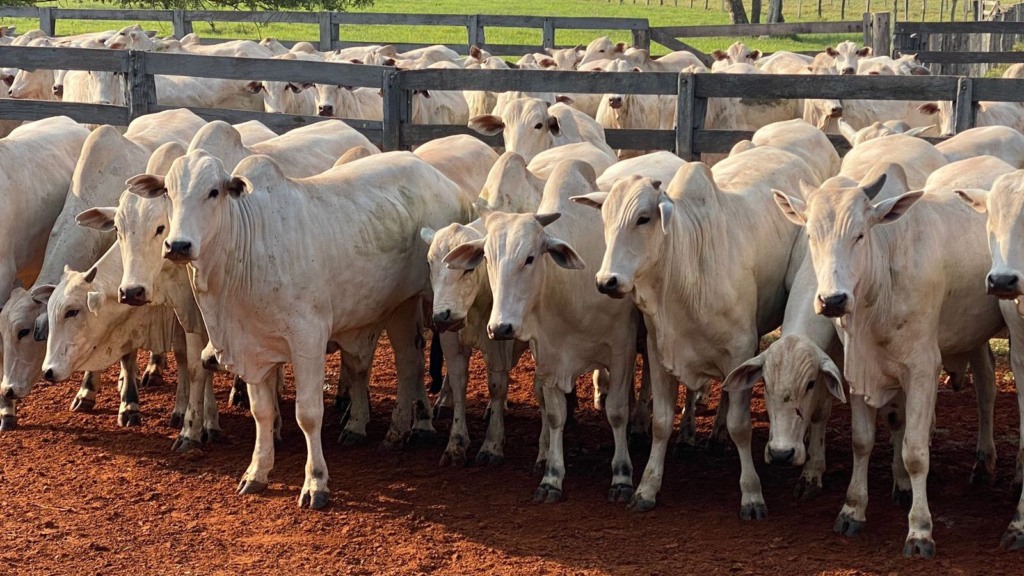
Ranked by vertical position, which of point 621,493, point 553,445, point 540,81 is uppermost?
point 540,81

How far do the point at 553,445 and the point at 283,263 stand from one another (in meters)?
1.85

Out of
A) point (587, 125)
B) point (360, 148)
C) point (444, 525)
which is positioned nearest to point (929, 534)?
point (444, 525)

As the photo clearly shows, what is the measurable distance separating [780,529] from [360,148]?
4.20 m

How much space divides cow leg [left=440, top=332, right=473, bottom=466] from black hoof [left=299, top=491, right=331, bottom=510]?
1.01 m

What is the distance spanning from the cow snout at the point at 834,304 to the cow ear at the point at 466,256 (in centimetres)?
206

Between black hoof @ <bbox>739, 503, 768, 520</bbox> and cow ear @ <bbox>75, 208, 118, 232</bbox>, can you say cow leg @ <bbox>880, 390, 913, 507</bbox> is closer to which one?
black hoof @ <bbox>739, 503, 768, 520</bbox>

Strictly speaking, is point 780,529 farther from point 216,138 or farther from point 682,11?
point 682,11

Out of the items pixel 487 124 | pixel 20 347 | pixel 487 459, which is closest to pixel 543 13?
pixel 487 124

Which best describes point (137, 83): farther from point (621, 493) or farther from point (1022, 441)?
point (1022, 441)

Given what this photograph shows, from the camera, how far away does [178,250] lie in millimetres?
7199

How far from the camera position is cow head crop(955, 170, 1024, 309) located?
21.2 feet

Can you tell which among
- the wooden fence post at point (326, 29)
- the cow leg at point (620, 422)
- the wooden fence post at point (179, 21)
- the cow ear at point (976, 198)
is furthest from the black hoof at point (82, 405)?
the wooden fence post at point (179, 21)

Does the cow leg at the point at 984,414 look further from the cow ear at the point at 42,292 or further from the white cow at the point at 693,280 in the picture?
the cow ear at the point at 42,292

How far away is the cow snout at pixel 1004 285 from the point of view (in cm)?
645
